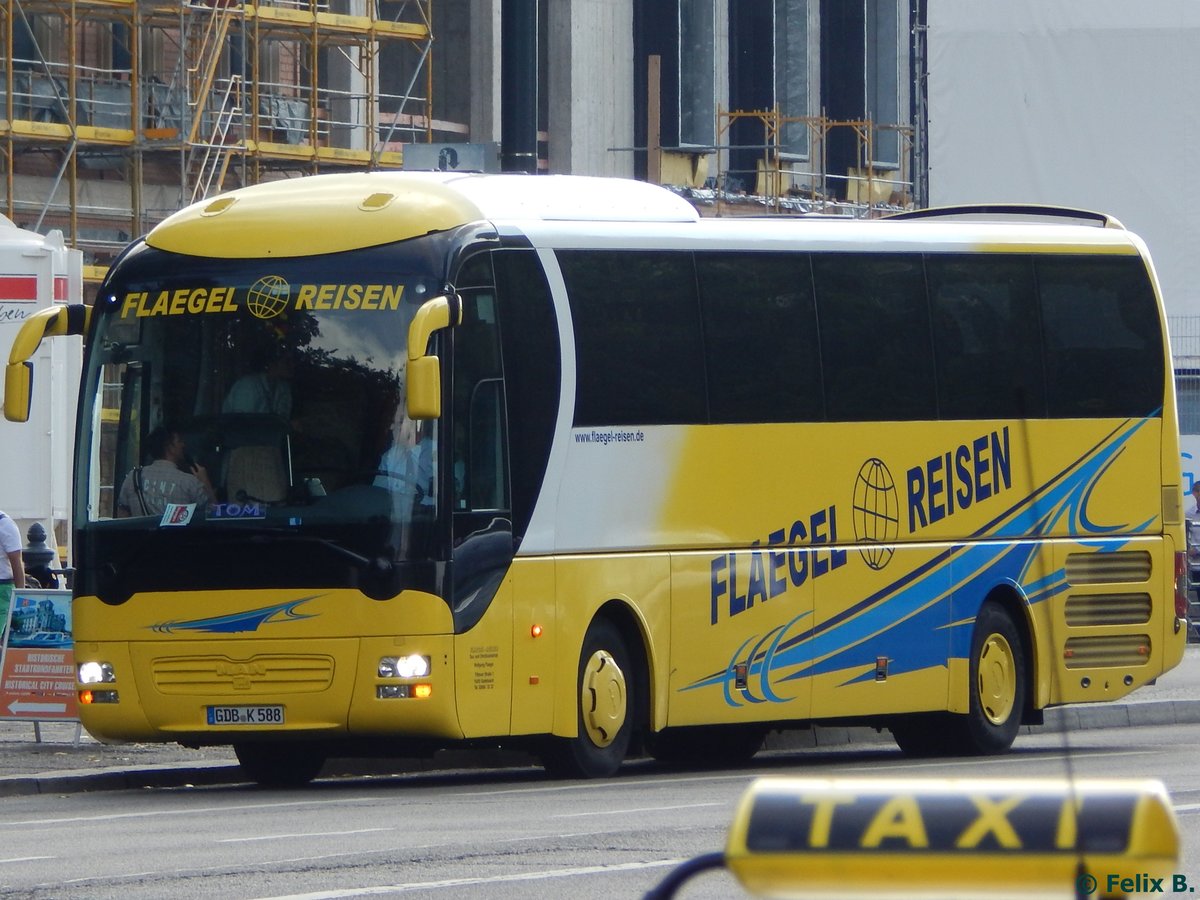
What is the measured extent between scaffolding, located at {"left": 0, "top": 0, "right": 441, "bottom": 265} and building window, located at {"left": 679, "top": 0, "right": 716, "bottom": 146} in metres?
7.65

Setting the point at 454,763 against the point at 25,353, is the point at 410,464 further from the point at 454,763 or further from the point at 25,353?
the point at 454,763

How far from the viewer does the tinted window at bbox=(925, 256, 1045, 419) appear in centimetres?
1653

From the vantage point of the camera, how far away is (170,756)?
16875 mm

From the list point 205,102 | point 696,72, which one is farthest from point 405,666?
point 696,72

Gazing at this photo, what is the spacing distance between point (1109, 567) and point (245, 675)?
20.4 feet

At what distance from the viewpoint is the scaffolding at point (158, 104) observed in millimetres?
34344

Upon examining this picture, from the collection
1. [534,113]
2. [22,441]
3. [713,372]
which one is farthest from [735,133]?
[713,372]

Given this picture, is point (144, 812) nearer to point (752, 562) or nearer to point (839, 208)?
point (752, 562)

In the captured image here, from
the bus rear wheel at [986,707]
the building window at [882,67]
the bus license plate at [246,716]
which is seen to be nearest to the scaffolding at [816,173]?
the building window at [882,67]

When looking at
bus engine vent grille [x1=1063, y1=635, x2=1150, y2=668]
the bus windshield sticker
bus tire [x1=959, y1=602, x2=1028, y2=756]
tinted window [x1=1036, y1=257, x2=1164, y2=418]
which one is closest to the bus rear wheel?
bus tire [x1=959, y1=602, x2=1028, y2=756]

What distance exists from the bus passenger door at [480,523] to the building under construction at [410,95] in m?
13.4

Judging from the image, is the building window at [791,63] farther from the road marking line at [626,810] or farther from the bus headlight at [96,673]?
the road marking line at [626,810]

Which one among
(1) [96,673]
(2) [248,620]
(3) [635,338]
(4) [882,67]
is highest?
(4) [882,67]

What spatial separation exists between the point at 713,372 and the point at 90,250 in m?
21.4
